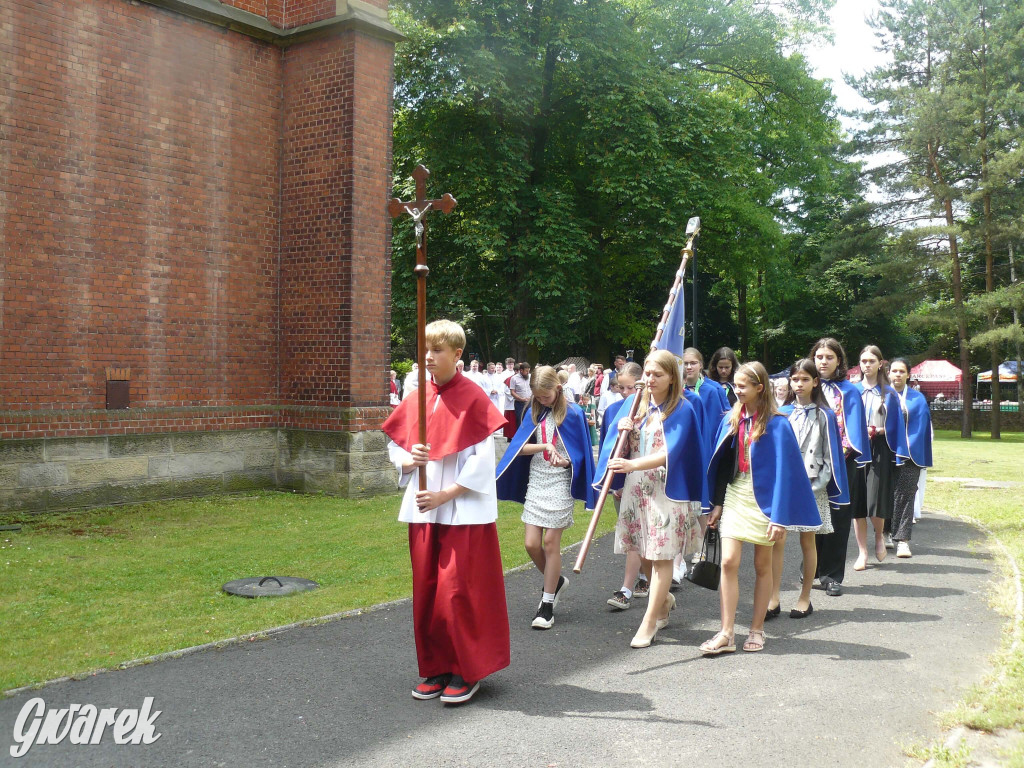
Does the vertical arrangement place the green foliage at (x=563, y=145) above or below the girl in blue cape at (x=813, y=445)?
above

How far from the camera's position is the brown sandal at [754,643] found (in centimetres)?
630

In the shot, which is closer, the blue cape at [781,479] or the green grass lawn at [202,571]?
the green grass lawn at [202,571]

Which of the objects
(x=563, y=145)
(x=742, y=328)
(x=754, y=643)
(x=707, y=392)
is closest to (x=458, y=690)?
(x=754, y=643)

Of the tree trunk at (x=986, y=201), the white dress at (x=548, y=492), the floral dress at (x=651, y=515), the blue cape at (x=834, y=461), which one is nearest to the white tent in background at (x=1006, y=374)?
the tree trunk at (x=986, y=201)

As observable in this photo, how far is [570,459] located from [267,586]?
2.79 m

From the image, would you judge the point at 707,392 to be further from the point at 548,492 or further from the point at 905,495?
the point at 905,495

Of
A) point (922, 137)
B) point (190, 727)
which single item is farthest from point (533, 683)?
point (922, 137)

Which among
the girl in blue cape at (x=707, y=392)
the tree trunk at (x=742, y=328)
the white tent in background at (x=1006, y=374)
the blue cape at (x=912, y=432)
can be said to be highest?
the tree trunk at (x=742, y=328)

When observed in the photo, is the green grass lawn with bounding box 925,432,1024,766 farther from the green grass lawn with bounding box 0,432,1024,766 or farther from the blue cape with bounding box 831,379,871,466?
the blue cape with bounding box 831,379,871,466

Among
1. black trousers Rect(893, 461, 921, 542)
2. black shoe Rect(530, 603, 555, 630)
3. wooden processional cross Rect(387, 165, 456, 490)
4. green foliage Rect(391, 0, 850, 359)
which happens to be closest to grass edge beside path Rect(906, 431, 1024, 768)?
black trousers Rect(893, 461, 921, 542)

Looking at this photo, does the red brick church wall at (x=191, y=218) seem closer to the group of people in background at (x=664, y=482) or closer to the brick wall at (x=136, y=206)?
Result: the brick wall at (x=136, y=206)

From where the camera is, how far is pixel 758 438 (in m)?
6.34

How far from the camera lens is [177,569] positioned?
859cm

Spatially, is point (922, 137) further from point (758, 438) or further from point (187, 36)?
point (758, 438)
